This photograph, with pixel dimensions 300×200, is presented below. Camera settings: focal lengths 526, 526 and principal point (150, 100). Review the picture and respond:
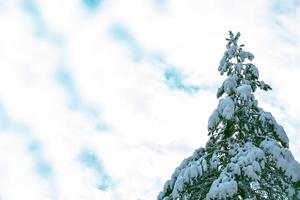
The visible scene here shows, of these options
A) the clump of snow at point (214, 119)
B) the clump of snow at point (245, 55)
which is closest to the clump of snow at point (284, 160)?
the clump of snow at point (214, 119)

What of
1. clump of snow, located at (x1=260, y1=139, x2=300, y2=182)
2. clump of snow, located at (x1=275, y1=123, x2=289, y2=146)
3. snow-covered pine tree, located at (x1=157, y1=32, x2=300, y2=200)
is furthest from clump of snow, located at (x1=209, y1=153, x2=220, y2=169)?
clump of snow, located at (x1=275, y1=123, x2=289, y2=146)

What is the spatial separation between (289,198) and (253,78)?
419 cm

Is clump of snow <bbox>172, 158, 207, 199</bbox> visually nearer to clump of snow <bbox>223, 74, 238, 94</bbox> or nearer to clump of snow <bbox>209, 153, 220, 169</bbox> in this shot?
clump of snow <bbox>209, 153, 220, 169</bbox>

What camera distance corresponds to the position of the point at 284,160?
1616 centimetres

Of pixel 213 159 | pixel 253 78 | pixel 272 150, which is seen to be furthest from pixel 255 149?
pixel 253 78

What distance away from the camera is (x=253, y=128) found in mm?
17672

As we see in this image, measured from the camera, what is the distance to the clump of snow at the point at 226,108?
16781 mm

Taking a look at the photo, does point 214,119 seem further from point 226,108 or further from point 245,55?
point 245,55

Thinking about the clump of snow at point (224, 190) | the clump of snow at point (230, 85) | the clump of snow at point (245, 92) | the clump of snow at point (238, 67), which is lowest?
the clump of snow at point (224, 190)

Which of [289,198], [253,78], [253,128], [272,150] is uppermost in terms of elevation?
[253,78]

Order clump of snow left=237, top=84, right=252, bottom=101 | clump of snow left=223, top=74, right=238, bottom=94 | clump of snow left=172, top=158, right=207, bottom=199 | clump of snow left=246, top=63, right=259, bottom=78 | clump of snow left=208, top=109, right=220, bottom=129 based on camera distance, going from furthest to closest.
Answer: clump of snow left=246, top=63, right=259, bottom=78
clump of snow left=223, top=74, right=238, bottom=94
clump of snow left=208, top=109, right=220, bottom=129
clump of snow left=237, top=84, right=252, bottom=101
clump of snow left=172, top=158, right=207, bottom=199

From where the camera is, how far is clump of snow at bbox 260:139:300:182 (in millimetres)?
16078

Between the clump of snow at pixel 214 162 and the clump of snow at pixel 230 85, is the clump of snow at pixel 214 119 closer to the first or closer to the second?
the clump of snow at pixel 230 85

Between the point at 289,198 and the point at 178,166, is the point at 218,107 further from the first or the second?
the point at 289,198
